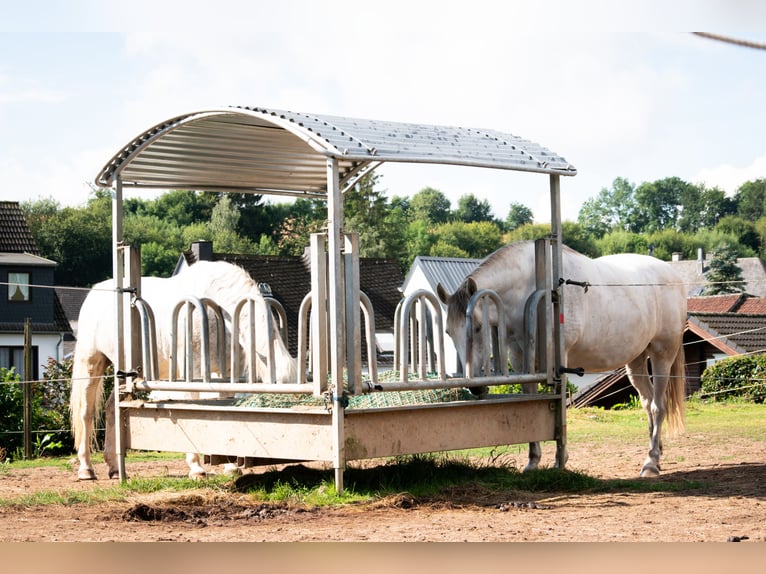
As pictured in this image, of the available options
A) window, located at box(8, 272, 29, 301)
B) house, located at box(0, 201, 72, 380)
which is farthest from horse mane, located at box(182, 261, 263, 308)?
window, located at box(8, 272, 29, 301)

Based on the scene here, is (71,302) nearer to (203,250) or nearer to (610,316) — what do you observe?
(203,250)

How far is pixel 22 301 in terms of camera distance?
39.3m

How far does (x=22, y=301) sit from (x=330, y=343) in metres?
34.5

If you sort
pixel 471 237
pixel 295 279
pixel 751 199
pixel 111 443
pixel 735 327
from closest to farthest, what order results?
pixel 111 443
pixel 735 327
pixel 295 279
pixel 471 237
pixel 751 199

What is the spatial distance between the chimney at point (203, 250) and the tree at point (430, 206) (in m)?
80.3

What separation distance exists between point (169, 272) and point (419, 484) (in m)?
74.6

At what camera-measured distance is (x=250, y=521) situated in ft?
22.0

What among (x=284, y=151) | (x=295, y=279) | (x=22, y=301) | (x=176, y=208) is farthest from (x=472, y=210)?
(x=284, y=151)

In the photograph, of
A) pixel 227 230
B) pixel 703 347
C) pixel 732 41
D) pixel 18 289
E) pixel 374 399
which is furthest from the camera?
pixel 227 230

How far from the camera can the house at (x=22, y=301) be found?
38312 millimetres

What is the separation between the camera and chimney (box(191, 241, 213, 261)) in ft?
118

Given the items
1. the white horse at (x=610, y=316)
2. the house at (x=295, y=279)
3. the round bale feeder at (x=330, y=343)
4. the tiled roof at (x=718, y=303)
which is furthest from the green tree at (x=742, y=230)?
the round bale feeder at (x=330, y=343)

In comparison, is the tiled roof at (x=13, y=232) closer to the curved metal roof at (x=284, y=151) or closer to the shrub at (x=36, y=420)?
the shrub at (x=36, y=420)

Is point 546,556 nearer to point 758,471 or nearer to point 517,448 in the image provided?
point 758,471
